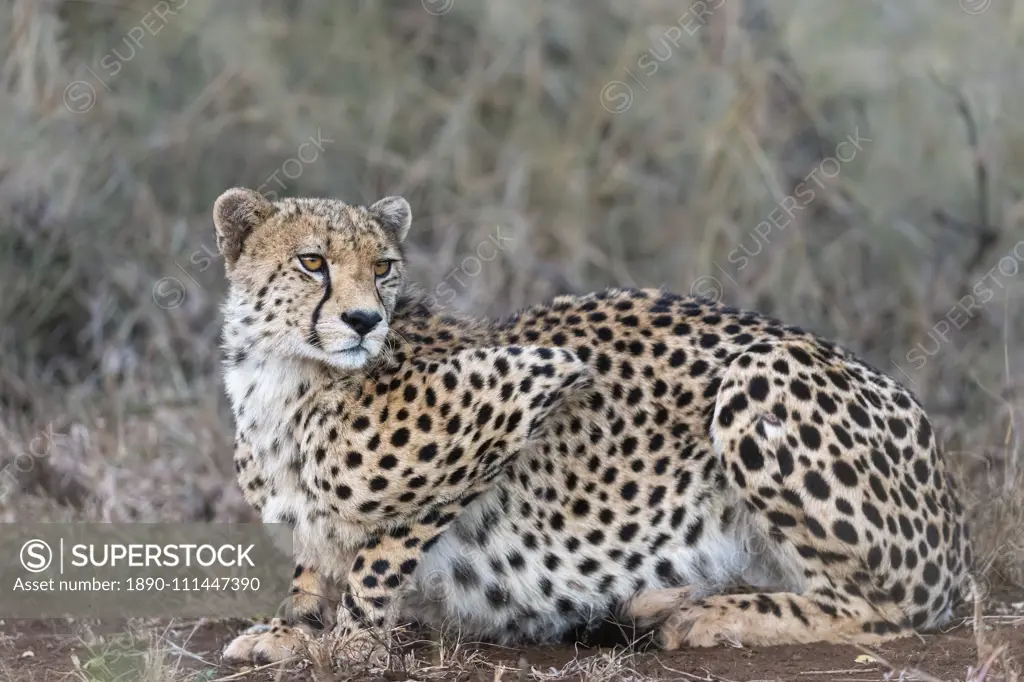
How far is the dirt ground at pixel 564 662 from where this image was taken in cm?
408

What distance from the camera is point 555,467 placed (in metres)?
4.65

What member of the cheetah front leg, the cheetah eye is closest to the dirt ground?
the cheetah front leg

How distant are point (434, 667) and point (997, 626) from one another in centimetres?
177

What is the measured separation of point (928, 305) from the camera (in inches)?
298

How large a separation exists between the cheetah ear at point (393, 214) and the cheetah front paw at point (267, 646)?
4.48 feet

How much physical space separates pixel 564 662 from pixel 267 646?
3.08 ft

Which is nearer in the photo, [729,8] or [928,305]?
[928,305]

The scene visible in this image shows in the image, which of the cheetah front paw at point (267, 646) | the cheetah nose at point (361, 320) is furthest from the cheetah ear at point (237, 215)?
the cheetah front paw at point (267, 646)

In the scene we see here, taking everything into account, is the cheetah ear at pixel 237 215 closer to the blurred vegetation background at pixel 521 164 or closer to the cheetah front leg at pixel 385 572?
the cheetah front leg at pixel 385 572

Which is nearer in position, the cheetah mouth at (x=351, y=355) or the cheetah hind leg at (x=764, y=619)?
the cheetah mouth at (x=351, y=355)

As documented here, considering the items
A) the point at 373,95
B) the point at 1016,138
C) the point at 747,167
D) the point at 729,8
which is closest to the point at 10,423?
the point at 373,95

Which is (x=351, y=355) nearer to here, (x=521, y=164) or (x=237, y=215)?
(x=237, y=215)

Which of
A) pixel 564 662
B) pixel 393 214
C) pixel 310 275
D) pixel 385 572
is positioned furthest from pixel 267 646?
pixel 393 214

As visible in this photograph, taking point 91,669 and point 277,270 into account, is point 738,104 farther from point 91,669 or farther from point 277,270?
point 91,669
